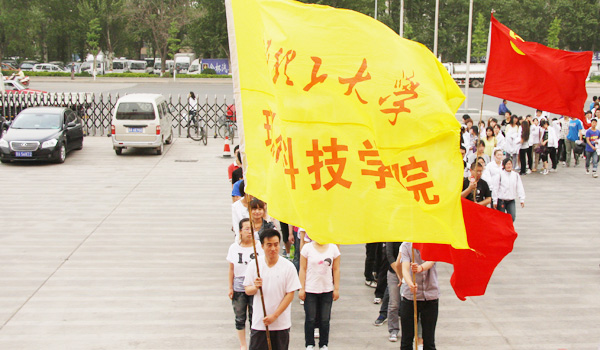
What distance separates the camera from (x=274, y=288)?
19.4 feet

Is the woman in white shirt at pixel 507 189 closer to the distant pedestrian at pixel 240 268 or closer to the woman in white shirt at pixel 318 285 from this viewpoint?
the woman in white shirt at pixel 318 285

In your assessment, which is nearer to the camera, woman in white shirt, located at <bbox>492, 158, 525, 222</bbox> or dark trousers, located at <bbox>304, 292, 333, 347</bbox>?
dark trousers, located at <bbox>304, 292, 333, 347</bbox>

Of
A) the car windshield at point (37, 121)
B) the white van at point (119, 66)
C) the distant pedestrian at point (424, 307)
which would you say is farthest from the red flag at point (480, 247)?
the white van at point (119, 66)

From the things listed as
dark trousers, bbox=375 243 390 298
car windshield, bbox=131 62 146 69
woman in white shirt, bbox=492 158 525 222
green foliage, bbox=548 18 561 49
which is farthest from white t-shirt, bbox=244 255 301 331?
car windshield, bbox=131 62 146 69

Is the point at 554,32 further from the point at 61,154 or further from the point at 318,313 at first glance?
the point at 318,313

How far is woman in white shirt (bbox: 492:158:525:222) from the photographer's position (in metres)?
11.1

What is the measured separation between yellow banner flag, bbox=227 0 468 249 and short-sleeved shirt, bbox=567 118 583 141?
15649 millimetres

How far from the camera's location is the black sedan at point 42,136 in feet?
57.5

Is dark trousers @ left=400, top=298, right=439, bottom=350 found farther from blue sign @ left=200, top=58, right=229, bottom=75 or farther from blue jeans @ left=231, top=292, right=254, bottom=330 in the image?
blue sign @ left=200, top=58, right=229, bottom=75

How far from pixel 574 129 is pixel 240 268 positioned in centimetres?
1451

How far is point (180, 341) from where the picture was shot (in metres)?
7.41

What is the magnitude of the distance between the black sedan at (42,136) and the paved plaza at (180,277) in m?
1.73

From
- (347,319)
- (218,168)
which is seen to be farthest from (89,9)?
(347,319)

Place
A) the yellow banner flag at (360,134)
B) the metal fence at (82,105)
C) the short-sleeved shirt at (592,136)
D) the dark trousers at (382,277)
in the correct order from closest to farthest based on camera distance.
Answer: the yellow banner flag at (360,134)
the dark trousers at (382,277)
the short-sleeved shirt at (592,136)
the metal fence at (82,105)
